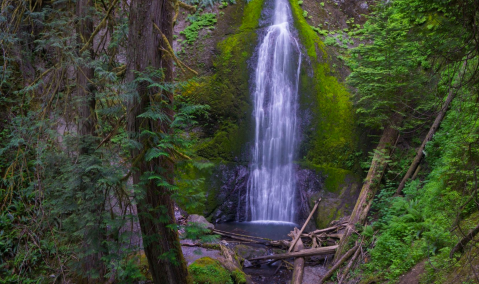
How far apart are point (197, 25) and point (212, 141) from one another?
587 cm

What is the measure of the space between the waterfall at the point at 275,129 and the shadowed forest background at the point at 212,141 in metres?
0.35

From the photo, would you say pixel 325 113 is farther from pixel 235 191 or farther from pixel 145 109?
pixel 145 109

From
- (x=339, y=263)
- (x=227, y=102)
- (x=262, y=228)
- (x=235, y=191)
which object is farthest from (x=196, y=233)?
(x=227, y=102)

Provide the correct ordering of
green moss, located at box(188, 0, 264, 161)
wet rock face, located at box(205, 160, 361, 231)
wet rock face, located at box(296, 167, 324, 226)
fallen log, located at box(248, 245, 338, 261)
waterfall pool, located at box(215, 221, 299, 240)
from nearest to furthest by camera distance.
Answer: fallen log, located at box(248, 245, 338, 261) < waterfall pool, located at box(215, 221, 299, 240) < wet rock face, located at box(205, 160, 361, 231) < wet rock face, located at box(296, 167, 324, 226) < green moss, located at box(188, 0, 264, 161)

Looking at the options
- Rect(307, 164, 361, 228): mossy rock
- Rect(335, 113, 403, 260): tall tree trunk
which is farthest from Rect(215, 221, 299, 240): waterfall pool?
Rect(335, 113, 403, 260): tall tree trunk

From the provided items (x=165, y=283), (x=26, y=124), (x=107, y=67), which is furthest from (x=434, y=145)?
(x=26, y=124)

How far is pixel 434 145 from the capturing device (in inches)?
312

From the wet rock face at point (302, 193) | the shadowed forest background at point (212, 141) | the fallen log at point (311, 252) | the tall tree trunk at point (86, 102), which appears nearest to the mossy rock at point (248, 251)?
the shadowed forest background at point (212, 141)

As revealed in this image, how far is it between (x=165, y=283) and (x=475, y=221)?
4.77 metres

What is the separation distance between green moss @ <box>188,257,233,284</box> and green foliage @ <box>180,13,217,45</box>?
10607mm

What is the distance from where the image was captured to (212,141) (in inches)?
495

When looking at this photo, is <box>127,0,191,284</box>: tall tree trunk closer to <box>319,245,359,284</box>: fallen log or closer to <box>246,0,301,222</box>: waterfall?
<box>319,245,359,284</box>: fallen log

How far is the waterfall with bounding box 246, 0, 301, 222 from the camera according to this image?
→ 1216cm

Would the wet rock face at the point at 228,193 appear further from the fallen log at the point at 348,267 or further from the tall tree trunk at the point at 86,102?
the tall tree trunk at the point at 86,102
